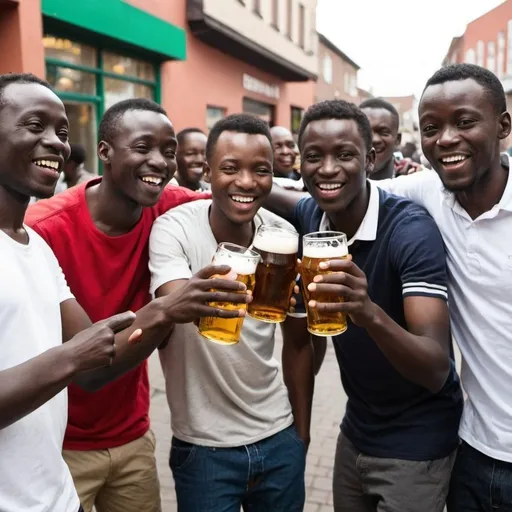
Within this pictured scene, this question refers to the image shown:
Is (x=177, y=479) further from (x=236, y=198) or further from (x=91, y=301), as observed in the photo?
(x=236, y=198)

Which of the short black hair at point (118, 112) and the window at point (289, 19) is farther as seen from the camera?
the window at point (289, 19)

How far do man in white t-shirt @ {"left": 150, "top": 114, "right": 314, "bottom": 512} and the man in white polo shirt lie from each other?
0.74 metres

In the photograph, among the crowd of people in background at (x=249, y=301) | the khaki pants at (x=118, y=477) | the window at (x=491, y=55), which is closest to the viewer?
the crowd of people in background at (x=249, y=301)

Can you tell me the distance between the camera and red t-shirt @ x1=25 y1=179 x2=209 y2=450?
99.5 inches

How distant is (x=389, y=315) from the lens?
2.38 metres

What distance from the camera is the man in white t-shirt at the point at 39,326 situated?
5.48ft

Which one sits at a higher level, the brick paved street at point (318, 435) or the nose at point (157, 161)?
the nose at point (157, 161)

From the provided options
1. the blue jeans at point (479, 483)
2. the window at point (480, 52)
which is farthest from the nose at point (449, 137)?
the window at point (480, 52)

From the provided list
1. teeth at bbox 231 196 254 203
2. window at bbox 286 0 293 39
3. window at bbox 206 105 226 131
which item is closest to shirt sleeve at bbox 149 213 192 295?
teeth at bbox 231 196 254 203

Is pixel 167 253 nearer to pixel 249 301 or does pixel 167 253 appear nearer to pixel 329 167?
pixel 249 301

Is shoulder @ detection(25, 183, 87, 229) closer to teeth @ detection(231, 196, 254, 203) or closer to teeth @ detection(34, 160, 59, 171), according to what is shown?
teeth @ detection(34, 160, 59, 171)

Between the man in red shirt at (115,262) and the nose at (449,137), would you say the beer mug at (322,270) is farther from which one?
the man in red shirt at (115,262)

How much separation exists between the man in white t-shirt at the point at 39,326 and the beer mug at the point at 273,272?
327 mm

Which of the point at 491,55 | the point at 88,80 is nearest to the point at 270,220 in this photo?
the point at 88,80
